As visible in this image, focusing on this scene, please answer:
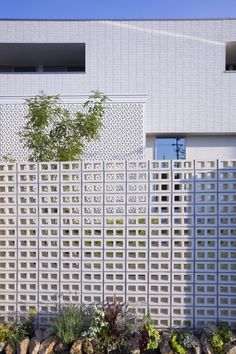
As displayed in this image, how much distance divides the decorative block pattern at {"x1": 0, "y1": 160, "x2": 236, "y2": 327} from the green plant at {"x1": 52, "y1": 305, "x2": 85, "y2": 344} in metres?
0.23

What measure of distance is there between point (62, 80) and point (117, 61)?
2.24 m

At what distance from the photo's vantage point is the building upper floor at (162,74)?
11.6m

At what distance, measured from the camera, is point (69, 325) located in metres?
3.70

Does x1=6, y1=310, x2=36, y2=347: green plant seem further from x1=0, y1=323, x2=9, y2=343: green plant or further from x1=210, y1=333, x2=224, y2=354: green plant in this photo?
x1=210, y1=333, x2=224, y2=354: green plant

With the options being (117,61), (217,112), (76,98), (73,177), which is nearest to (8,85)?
(76,98)

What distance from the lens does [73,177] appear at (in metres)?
4.17

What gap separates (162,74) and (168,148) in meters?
2.87

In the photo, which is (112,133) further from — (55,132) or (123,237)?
(123,237)

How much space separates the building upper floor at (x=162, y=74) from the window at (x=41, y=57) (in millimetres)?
967

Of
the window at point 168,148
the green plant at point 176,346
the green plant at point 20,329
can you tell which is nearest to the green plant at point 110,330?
the green plant at point 176,346

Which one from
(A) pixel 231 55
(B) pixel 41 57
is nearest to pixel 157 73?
(A) pixel 231 55

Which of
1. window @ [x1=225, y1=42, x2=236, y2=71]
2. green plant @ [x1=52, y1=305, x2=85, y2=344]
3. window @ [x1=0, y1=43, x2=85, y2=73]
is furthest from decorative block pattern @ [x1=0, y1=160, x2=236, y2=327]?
window @ [x1=225, y1=42, x2=236, y2=71]

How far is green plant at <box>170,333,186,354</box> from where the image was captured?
3.50 metres

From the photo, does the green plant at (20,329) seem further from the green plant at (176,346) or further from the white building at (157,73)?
the white building at (157,73)
